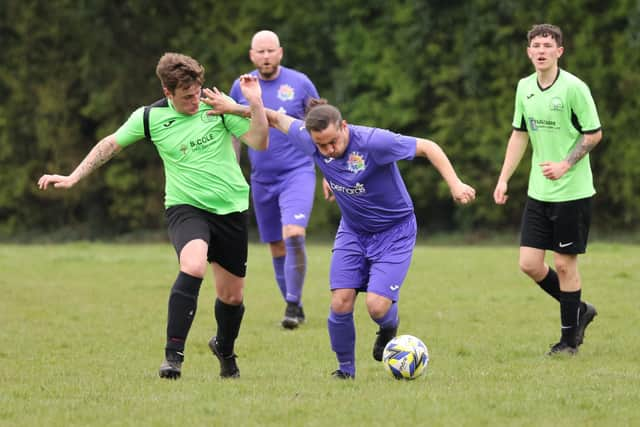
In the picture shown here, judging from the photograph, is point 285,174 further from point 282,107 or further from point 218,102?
point 218,102

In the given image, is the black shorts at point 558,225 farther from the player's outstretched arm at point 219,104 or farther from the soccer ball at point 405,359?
the player's outstretched arm at point 219,104

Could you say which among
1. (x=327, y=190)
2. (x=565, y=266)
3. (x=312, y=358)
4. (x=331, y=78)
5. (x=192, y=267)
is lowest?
(x=312, y=358)

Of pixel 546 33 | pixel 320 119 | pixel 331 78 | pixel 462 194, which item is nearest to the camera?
pixel 462 194

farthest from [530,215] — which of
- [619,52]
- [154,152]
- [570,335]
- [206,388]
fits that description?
[154,152]

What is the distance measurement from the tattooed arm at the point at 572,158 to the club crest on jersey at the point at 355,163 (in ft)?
4.99

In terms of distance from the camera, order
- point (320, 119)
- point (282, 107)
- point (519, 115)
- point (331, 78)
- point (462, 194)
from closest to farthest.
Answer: point (462, 194) < point (320, 119) < point (519, 115) < point (282, 107) < point (331, 78)

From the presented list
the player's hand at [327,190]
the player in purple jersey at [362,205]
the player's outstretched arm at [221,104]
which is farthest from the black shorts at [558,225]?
the player's outstretched arm at [221,104]

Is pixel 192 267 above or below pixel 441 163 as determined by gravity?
below

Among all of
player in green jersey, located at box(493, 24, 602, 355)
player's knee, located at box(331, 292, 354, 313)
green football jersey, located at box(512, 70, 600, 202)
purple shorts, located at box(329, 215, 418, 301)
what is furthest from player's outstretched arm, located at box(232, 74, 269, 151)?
green football jersey, located at box(512, 70, 600, 202)

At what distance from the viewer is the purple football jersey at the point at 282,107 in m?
10.0

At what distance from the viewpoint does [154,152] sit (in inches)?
923

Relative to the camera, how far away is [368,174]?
6820 mm

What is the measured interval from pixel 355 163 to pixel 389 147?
0.23 m

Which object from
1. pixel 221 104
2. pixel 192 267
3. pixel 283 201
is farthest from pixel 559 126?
pixel 283 201
